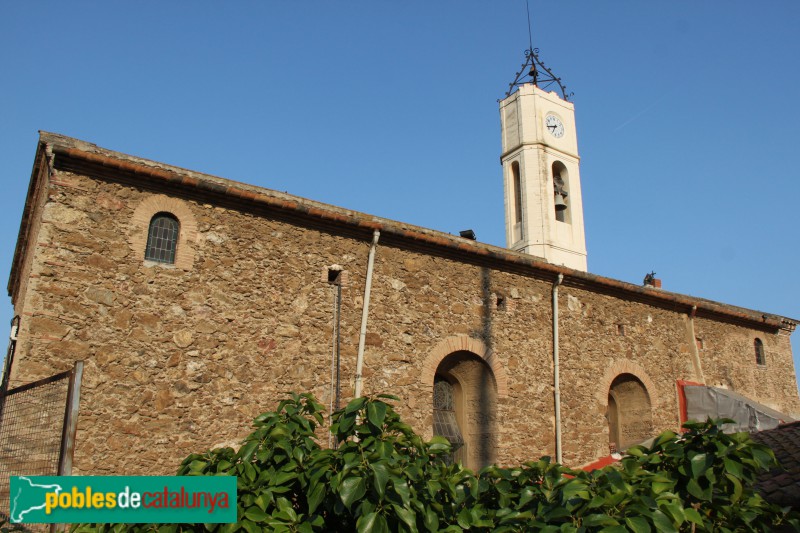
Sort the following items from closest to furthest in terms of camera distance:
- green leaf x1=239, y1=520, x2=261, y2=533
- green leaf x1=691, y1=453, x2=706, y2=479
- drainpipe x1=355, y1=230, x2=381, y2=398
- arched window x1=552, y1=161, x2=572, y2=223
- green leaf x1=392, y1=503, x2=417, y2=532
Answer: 1. green leaf x1=392, y1=503, x2=417, y2=532
2. green leaf x1=239, y1=520, x2=261, y2=533
3. green leaf x1=691, y1=453, x2=706, y2=479
4. drainpipe x1=355, y1=230, x2=381, y2=398
5. arched window x1=552, y1=161, x2=572, y2=223

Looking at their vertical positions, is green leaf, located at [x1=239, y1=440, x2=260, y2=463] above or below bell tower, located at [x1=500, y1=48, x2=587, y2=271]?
below

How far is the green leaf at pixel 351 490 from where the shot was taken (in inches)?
167

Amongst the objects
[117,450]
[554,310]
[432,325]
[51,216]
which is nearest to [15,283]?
[51,216]

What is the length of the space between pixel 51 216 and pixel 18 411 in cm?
224

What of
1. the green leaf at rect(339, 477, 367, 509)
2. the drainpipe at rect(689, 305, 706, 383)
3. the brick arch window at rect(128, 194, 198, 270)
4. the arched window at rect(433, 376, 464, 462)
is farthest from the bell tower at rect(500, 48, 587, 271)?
the green leaf at rect(339, 477, 367, 509)

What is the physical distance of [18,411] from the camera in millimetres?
7340

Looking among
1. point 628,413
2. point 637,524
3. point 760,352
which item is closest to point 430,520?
point 637,524

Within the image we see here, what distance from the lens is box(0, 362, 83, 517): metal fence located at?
23.2ft

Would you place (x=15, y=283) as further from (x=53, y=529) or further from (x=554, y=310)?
(x=554, y=310)

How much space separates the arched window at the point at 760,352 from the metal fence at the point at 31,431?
14.2m

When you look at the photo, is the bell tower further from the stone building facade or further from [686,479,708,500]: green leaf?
[686,479,708,500]: green leaf

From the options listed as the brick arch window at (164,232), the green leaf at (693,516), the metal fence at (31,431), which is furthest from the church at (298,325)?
the green leaf at (693,516)

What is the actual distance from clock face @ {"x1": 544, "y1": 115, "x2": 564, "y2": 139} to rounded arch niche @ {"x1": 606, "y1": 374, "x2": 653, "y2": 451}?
25.2ft

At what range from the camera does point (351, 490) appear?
14.1 feet
